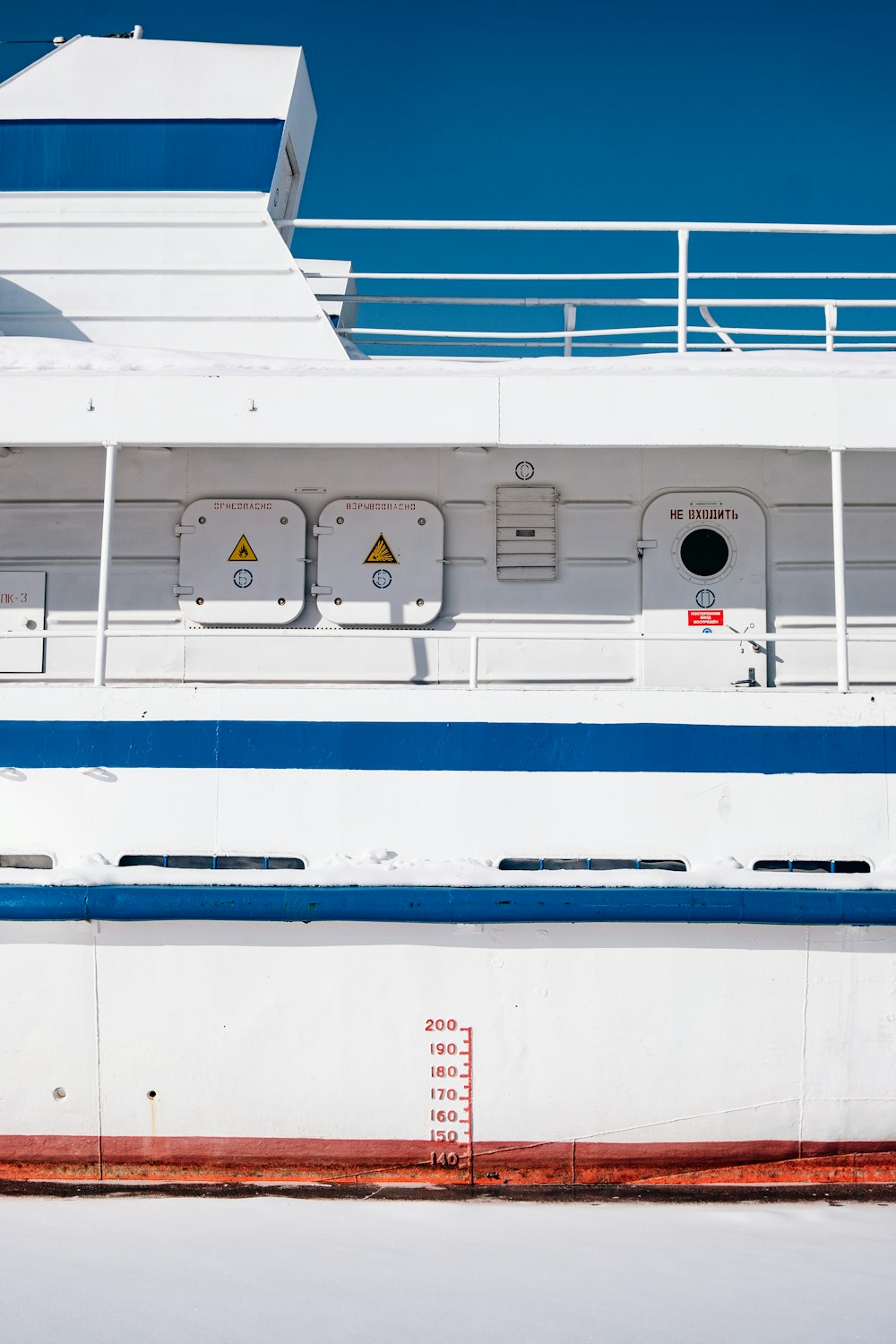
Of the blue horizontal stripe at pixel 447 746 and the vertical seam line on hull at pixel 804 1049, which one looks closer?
the vertical seam line on hull at pixel 804 1049

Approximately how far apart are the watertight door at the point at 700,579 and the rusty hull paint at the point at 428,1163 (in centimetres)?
264

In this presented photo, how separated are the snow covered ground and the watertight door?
9.87ft

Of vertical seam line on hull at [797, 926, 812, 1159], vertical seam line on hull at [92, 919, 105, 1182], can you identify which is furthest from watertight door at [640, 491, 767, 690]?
vertical seam line on hull at [92, 919, 105, 1182]

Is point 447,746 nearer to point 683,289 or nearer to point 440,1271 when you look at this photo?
point 440,1271

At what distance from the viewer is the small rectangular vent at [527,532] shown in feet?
22.5

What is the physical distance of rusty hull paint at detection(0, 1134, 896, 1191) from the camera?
5512mm

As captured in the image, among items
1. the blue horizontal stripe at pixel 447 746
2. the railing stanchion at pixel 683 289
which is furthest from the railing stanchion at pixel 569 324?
the blue horizontal stripe at pixel 447 746

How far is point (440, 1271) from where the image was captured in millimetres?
4316

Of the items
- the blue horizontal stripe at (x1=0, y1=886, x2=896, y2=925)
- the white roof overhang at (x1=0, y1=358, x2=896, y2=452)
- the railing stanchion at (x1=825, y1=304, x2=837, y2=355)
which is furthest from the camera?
the railing stanchion at (x1=825, y1=304, x2=837, y2=355)

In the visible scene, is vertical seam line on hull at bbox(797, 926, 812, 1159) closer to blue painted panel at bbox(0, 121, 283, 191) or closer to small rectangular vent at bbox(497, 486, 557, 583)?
small rectangular vent at bbox(497, 486, 557, 583)

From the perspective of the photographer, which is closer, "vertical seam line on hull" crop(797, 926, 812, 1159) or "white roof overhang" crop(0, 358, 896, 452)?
"vertical seam line on hull" crop(797, 926, 812, 1159)

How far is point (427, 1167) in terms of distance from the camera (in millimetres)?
5512

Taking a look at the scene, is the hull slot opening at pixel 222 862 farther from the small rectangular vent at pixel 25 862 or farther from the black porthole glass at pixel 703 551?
the black porthole glass at pixel 703 551

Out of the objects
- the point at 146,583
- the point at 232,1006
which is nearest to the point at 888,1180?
the point at 232,1006
